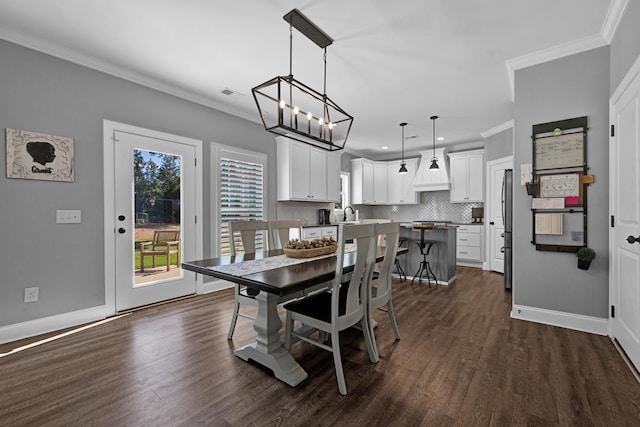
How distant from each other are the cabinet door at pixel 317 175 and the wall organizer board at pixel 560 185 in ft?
10.9

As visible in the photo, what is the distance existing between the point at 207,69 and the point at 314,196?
2.81m

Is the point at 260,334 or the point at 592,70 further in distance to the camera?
the point at 592,70

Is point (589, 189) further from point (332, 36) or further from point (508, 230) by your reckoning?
point (332, 36)

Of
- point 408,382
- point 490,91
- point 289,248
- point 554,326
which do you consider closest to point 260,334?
point 289,248

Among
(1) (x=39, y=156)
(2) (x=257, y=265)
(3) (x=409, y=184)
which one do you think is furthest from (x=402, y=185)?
(1) (x=39, y=156)

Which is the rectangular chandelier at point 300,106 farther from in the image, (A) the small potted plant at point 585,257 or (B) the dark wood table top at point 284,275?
(A) the small potted plant at point 585,257

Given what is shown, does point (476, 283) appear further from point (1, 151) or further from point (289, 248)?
point (1, 151)

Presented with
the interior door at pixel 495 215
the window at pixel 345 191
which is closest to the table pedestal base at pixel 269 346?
the interior door at pixel 495 215

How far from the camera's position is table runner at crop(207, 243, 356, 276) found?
6.23ft

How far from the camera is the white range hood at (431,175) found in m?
6.45

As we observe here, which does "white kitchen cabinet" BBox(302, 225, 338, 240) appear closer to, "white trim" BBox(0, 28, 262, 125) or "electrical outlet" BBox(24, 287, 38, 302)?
"white trim" BBox(0, 28, 262, 125)

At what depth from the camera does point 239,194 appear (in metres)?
4.43

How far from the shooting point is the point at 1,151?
2.50m

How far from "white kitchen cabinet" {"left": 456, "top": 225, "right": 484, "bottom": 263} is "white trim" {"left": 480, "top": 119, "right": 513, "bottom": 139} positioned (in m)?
1.81
